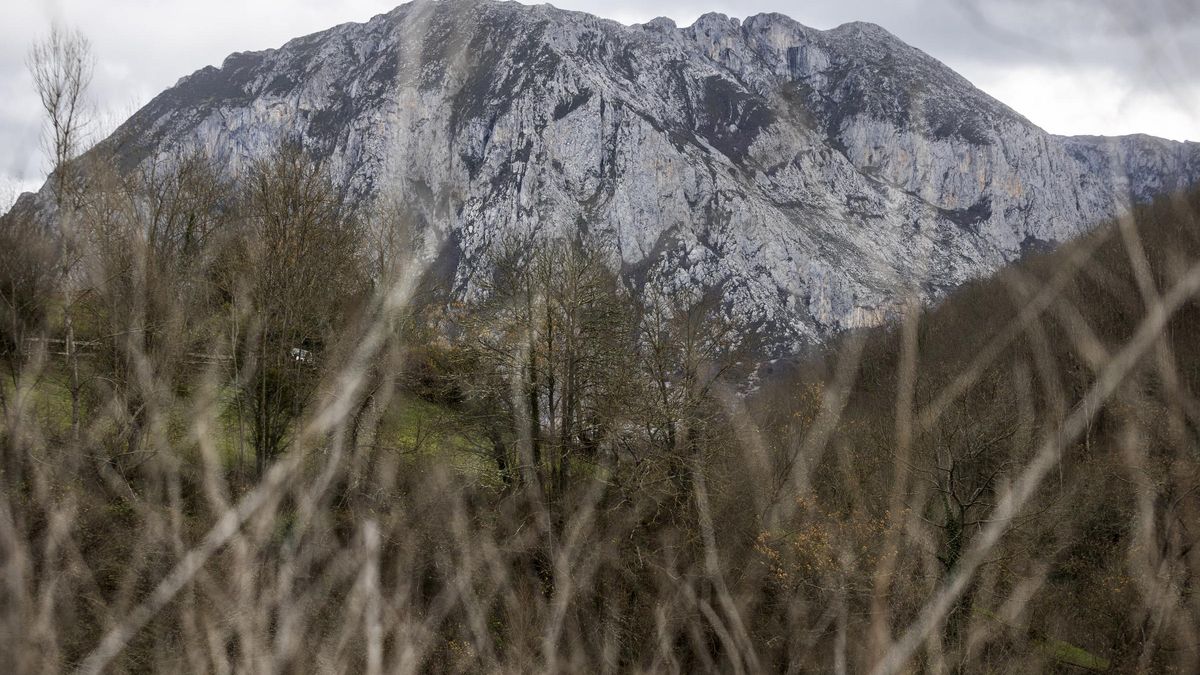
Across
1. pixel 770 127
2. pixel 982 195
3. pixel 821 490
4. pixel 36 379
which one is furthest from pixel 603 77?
pixel 36 379

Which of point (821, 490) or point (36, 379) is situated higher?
point (36, 379)

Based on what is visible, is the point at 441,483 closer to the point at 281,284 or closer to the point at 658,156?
the point at 281,284

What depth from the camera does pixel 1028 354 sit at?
177 ft

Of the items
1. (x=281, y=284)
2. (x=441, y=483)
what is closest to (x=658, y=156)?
(x=441, y=483)

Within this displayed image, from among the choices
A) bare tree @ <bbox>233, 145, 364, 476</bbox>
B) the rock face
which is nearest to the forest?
bare tree @ <bbox>233, 145, 364, 476</bbox>

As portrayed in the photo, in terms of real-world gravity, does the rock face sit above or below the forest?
above

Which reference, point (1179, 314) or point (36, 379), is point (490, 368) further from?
point (1179, 314)

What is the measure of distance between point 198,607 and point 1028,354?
58.3 m

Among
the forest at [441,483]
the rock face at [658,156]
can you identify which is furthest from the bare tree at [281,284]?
the rock face at [658,156]

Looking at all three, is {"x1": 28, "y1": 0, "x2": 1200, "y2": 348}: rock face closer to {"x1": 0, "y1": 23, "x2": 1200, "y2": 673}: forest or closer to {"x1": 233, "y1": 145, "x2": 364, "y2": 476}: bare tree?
{"x1": 0, "y1": 23, "x2": 1200, "y2": 673}: forest

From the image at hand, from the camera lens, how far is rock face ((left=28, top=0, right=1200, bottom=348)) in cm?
13162

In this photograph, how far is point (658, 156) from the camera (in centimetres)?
13888

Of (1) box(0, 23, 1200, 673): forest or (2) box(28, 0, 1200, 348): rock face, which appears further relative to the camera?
(2) box(28, 0, 1200, 348): rock face

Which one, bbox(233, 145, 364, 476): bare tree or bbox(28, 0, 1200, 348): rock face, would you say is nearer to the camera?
bbox(233, 145, 364, 476): bare tree
